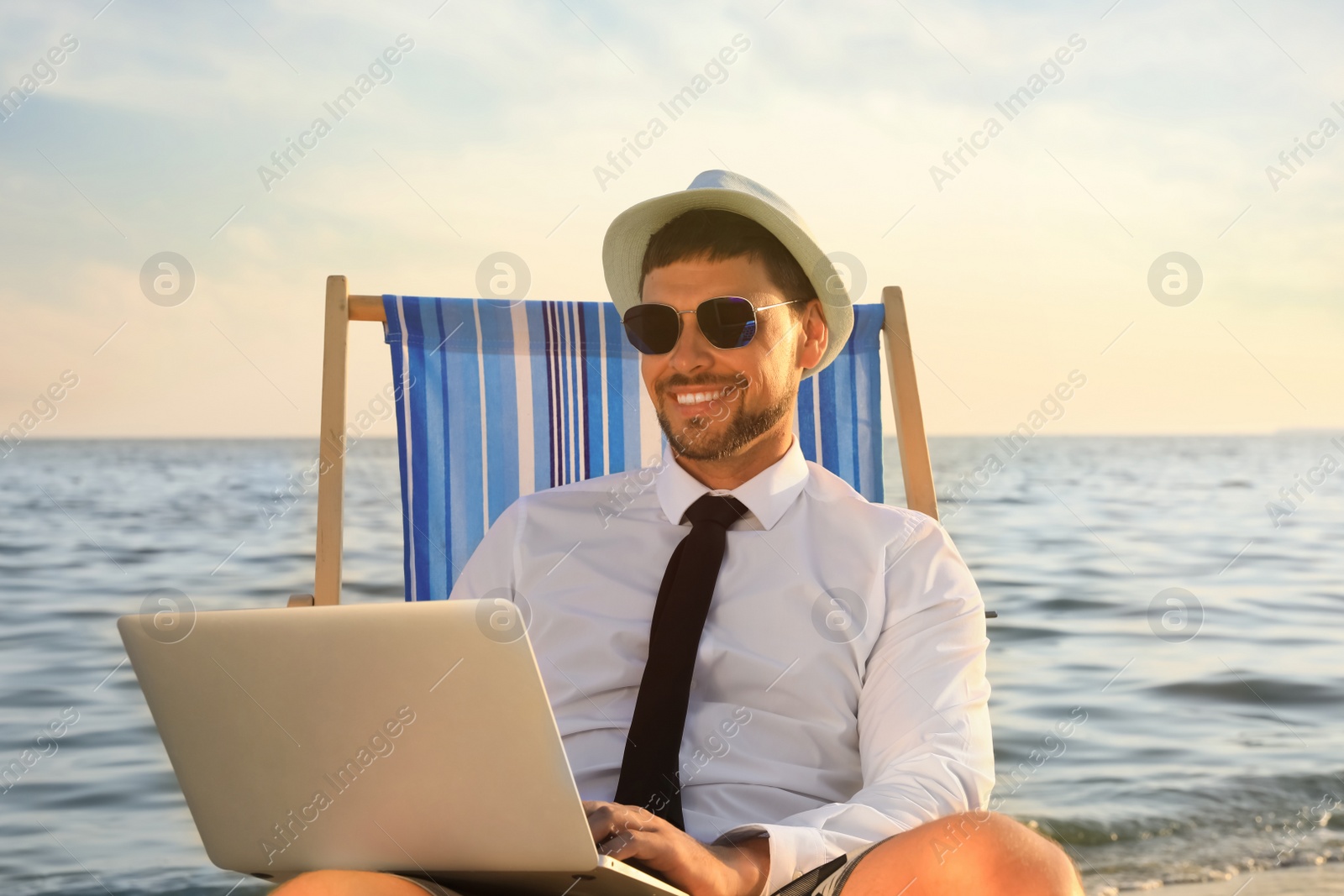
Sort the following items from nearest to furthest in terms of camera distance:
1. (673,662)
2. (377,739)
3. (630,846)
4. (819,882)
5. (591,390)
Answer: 1. (377,739)
2. (630,846)
3. (819,882)
4. (673,662)
5. (591,390)

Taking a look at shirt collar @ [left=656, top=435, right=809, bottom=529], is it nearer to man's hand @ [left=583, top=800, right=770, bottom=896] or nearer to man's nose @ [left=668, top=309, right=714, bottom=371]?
man's nose @ [left=668, top=309, right=714, bottom=371]

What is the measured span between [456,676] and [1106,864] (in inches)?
147

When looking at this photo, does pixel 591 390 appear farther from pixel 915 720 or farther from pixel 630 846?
pixel 630 846

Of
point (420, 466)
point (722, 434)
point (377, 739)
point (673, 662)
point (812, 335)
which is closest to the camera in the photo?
point (377, 739)

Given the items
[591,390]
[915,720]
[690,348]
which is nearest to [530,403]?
[591,390]

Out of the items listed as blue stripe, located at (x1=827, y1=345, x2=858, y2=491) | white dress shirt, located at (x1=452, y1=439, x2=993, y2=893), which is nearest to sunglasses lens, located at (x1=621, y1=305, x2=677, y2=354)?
white dress shirt, located at (x1=452, y1=439, x2=993, y2=893)

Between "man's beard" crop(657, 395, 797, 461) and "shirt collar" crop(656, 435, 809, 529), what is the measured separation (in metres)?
0.06

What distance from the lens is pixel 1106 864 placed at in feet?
13.9

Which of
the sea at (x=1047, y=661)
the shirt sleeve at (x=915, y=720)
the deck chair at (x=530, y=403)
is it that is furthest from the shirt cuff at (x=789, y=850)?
the sea at (x=1047, y=661)

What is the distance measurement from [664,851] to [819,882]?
25 cm

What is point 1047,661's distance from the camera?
670 centimetres

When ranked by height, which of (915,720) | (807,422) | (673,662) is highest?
(807,422)

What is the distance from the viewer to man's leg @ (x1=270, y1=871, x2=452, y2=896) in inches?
53.2

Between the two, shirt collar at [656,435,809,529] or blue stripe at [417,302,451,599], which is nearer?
shirt collar at [656,435,809,529]
